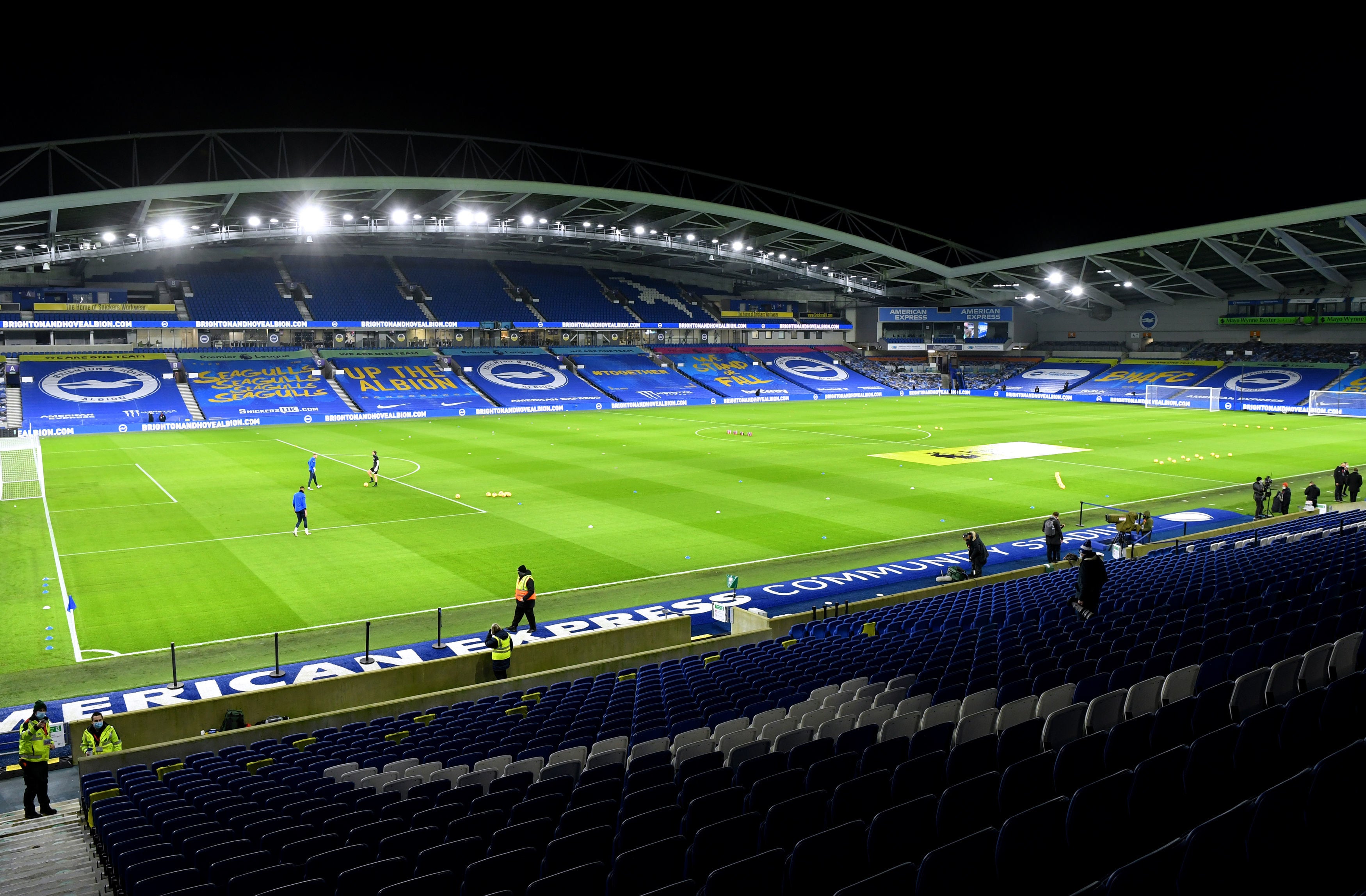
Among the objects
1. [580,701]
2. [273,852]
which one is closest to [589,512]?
[580,701]

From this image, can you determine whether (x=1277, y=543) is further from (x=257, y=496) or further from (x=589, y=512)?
(x=257, y=496)

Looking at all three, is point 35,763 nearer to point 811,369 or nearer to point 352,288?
point 352,288

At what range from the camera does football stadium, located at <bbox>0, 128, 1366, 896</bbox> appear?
5453mm


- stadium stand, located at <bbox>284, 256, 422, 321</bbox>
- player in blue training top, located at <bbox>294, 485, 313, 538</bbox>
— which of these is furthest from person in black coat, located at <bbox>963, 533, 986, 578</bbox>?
stadium stand, located at <bbox>284, 256, 422, 321</bbox>

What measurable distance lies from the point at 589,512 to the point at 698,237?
49200mm

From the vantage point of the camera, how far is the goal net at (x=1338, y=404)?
61.2 metres

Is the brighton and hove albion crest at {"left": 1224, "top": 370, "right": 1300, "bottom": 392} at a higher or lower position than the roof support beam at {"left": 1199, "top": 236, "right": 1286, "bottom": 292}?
lower

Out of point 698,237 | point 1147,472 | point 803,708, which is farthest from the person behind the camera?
point 698,237

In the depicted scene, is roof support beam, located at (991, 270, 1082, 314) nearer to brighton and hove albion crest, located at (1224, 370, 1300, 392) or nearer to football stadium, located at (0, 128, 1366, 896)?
football stadium, located at (0, 128, 1366, 896)

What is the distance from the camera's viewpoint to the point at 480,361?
259ft

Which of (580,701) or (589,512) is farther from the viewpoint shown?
(589,512)

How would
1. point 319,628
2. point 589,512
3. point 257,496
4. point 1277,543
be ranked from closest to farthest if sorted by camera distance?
point 319,628 < point 1277,543 < point 589,512 < point 257,496

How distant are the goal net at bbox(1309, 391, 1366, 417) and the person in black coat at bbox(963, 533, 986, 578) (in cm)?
5396

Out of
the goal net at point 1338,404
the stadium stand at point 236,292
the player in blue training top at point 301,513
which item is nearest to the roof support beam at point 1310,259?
the goal net at point 1338,404
